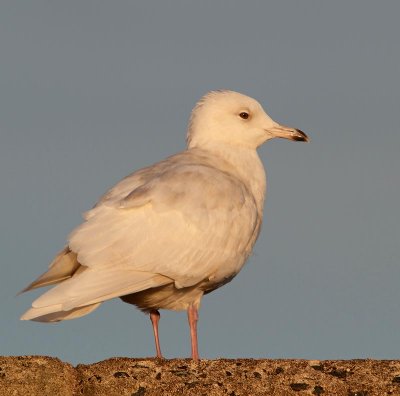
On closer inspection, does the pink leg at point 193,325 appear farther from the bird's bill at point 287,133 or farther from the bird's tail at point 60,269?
the bird's bill at point 287,133

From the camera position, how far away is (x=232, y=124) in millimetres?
12359

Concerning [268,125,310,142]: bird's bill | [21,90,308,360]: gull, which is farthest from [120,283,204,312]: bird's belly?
[268,125,310,142]: bird's bill

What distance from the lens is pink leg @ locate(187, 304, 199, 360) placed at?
10.4m

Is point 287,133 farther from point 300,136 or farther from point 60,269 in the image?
point 60,269

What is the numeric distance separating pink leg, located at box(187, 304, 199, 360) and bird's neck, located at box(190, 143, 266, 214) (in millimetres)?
1513

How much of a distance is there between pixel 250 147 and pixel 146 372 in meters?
6.19

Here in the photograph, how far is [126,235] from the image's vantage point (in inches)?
389

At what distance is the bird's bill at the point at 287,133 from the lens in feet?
41.5

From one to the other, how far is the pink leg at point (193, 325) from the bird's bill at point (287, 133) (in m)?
3.06

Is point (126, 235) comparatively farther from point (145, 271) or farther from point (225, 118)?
point (225, 118)

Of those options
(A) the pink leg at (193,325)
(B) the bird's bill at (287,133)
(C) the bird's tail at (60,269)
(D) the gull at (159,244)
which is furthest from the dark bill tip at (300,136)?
(C) the bird's tail at (60,269)

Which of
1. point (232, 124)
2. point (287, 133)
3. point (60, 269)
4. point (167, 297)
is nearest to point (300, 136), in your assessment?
point (287, 133)

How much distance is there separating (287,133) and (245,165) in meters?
1.20

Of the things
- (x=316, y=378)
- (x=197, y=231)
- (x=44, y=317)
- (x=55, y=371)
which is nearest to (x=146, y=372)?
(x=55, y=371)
